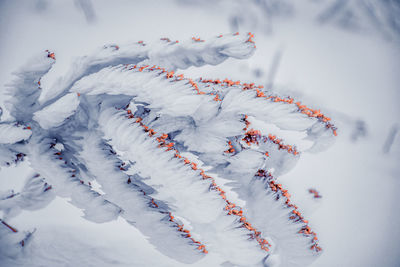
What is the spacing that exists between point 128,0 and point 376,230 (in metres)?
0.85

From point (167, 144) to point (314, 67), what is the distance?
0.64 m

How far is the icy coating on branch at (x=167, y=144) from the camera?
12.6 inches

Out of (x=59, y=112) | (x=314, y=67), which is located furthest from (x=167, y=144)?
(x=314, y=67)

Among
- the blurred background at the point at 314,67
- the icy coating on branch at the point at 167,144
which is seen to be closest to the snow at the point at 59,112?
the icy coating on branch at the point at 167,144

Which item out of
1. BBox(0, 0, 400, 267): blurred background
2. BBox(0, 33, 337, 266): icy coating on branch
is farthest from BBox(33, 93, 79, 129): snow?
BBox(0, 0, 400, 267): blurred background

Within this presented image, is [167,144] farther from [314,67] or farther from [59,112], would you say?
[314,67]

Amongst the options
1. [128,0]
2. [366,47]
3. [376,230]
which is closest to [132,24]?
[128,0]

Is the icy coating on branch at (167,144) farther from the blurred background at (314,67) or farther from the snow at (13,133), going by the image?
the blurred background at (314,67)

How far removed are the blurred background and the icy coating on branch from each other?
251 mm

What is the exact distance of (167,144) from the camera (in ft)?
1.10

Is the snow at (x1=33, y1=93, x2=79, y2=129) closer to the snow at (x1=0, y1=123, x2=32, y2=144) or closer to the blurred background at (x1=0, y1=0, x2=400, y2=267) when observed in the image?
the snow at (x1=0, y1=123, x2=32, y2=144)

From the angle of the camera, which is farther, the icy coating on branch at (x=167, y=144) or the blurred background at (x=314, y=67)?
the blurred background at (x=314, y=67)

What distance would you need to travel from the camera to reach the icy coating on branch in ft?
1.05

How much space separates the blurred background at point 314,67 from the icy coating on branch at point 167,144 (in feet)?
0.82
